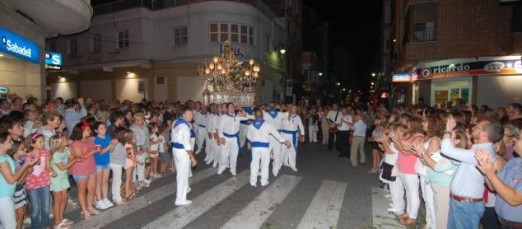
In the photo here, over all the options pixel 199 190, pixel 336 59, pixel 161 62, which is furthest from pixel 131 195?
pixel 336 59

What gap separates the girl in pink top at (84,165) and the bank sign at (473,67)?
57.1ft

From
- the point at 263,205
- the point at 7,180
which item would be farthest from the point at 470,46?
the point at 7,180

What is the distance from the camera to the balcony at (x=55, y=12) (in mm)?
10750

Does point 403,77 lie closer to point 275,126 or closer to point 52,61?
point 275,126

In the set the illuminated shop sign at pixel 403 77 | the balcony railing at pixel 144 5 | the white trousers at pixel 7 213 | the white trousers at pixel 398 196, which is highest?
the balcony railing at pixel 144 5

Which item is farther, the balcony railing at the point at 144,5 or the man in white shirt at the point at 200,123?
the balcony railing at the point at 144,5

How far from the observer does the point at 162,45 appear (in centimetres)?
2581

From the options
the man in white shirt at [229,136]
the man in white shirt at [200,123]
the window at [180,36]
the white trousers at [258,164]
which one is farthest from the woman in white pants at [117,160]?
the window at [180,36]

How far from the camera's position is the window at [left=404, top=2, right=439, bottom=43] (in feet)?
61.8

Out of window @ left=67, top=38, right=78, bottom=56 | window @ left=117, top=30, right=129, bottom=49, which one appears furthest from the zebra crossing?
window @ left=67, top=38, right=78, bottom=56

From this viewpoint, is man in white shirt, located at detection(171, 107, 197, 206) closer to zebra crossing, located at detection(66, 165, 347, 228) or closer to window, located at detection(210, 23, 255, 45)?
zebra crossing, located at detection(66, 165, 347, 228)

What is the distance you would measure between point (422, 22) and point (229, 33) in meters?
11.8

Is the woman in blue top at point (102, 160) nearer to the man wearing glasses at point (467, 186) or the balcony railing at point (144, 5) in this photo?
the man wearing glasses at point (467, 186)

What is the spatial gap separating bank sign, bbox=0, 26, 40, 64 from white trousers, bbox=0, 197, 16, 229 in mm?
6372
